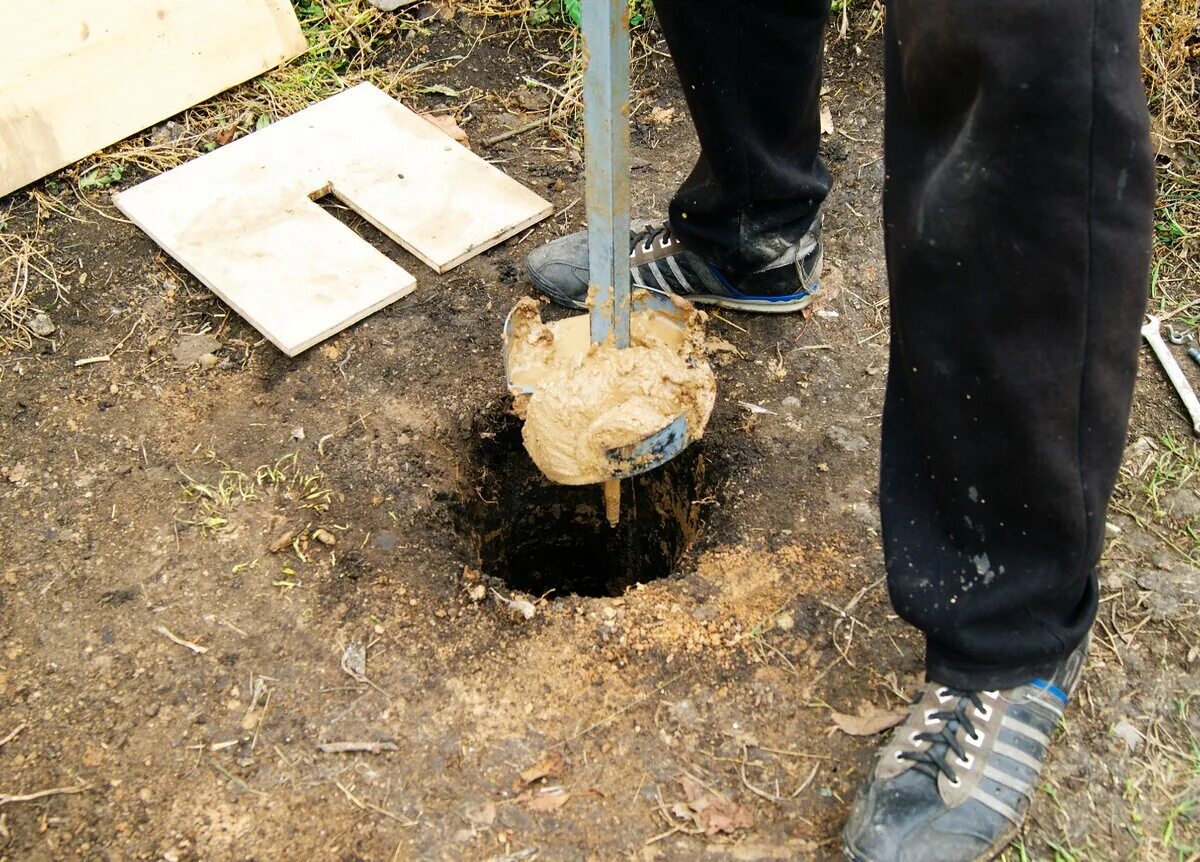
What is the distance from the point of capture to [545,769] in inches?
69.2

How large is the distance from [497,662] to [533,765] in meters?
0.21

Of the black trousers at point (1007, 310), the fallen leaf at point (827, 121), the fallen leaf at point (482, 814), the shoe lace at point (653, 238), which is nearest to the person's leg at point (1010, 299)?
the black trousers at point (1007, 310)

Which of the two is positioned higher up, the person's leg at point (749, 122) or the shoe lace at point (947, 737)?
the person's leg at point (749, 122)

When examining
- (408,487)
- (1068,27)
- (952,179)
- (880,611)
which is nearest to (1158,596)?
(880,611)

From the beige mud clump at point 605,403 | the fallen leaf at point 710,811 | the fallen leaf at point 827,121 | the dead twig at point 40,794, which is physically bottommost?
the fallen leaf at point 710,811

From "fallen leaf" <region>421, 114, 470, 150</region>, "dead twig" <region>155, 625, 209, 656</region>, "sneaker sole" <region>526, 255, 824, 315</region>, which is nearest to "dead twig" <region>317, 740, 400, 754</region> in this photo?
"dead twig" <region>155, 625, 209, 656</region>

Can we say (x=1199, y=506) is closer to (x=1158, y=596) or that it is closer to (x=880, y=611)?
(x=1158, y=596)

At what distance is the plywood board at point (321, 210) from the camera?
2.54m

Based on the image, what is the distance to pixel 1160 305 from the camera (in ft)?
8.39

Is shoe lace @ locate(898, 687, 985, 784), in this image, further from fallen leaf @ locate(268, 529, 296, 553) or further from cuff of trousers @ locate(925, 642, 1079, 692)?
fallen leaf @ locate(268, 529, 296, 553)

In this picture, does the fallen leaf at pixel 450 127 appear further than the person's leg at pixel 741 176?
Yes

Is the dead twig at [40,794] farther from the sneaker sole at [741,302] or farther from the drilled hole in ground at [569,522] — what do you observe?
the sneaker sole at [741,302]

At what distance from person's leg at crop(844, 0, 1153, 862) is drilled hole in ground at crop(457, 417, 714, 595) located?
2.30 ft

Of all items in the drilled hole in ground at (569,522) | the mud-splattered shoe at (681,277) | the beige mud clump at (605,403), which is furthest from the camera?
the mud-splattered shoe at (681,277)
